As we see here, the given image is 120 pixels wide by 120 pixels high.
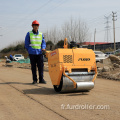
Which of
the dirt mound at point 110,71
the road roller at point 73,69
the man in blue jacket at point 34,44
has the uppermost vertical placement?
the man in blue jacket at point 34,44

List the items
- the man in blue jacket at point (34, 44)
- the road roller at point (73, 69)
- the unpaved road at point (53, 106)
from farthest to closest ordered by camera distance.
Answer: the man in blue jacket at point (34, 44)
the road roller at point (73, 69)
the unpaved road at point (53, 106)

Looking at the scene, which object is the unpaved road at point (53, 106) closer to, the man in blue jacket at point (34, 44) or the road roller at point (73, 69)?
the road roller at point (73, 69)

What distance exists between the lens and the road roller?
5848mm

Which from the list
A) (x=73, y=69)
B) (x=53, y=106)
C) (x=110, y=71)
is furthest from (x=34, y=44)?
(x=110, y=71)

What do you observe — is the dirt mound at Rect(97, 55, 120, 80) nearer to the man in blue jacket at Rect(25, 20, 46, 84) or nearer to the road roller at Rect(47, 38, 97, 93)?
the man in blue jacket at Rect(25, 20, 46, 84)

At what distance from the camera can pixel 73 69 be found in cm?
605

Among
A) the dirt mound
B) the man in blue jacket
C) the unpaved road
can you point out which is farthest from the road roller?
the dirt mound

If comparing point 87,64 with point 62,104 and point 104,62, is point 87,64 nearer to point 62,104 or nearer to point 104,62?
point 62,104

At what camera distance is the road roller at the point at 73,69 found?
19.2 feet

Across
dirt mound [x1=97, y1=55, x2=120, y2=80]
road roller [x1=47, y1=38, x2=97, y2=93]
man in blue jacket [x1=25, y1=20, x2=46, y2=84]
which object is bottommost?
dirt mound [x1=97, y1=55, x2=120, y2=80]

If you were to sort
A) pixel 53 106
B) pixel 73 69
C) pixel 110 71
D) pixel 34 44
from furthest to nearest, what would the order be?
pixel 110 71
pixel 34 44
pixel 73 69
pixel 53 106

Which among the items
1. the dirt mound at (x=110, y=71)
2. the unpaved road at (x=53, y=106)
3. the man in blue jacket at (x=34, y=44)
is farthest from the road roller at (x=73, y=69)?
the dirt mound at (x=110, y=71)

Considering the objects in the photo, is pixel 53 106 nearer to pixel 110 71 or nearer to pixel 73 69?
pixel 73 69

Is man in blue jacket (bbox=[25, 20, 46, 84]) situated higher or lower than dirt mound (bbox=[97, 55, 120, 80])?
higher
